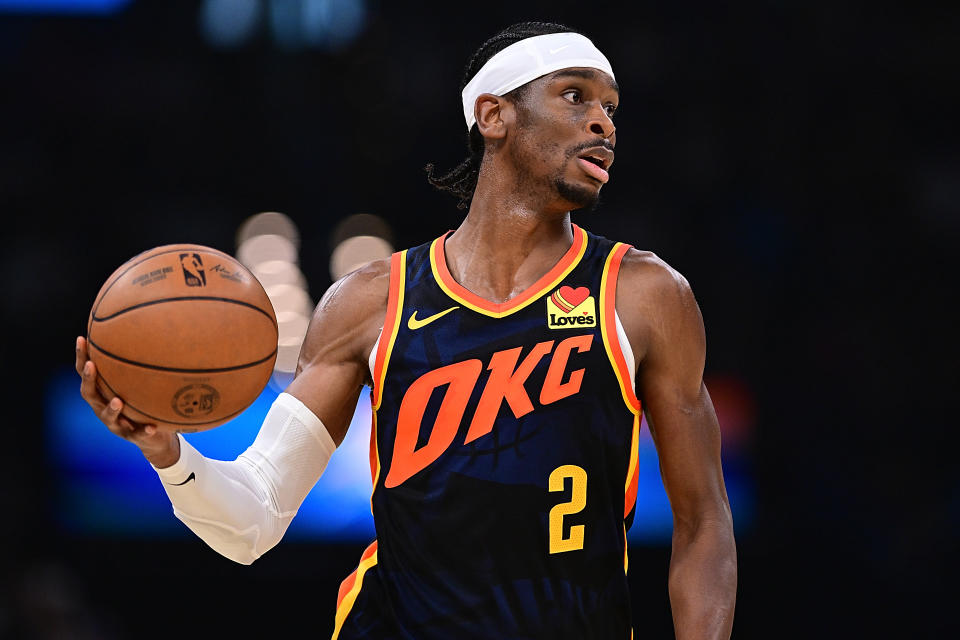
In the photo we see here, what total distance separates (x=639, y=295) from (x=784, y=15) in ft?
22.5

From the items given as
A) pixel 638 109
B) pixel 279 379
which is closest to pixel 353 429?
pixel 279 379

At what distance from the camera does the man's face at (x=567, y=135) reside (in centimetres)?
321

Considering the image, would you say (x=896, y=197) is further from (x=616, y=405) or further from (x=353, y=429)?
(x=616, y=405)

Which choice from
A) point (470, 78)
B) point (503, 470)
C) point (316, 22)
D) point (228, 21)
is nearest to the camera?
point (503, 470)

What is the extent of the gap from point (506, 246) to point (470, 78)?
24.5 inches

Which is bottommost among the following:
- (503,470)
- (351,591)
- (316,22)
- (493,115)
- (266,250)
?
(351,591)

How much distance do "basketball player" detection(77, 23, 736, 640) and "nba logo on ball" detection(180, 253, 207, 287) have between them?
0.38m

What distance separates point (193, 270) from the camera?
9.16ft

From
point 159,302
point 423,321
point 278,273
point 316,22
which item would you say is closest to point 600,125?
point 423,321

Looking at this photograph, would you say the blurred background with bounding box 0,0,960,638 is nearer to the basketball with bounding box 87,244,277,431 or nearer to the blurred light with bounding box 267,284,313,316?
the blurred light with bounding box 267,284,313,316

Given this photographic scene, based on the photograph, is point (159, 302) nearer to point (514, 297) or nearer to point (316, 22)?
point (514, 297)

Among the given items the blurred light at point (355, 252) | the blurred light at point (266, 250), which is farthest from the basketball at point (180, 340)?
the blurred light at point (355, 252)

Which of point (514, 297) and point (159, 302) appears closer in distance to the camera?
point (159, 302)

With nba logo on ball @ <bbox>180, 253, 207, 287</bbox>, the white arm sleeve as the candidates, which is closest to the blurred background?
the white arm sleeve
